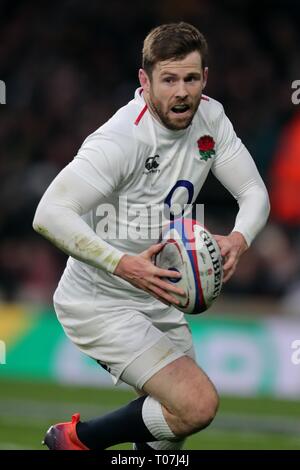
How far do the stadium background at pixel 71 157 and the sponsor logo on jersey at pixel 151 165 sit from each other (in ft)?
10.0

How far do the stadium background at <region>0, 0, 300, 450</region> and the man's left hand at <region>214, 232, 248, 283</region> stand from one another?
2732 millimetres

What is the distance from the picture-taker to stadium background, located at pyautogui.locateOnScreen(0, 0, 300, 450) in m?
11.7

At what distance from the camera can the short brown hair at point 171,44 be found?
21.4 feet

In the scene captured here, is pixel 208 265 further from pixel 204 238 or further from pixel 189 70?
pixel 189 70

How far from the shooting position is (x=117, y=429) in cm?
679

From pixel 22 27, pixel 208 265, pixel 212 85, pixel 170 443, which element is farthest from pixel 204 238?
pixel 22 27

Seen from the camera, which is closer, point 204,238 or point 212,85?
point 204,238

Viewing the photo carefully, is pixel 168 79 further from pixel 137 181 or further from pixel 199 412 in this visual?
pixel 199 412

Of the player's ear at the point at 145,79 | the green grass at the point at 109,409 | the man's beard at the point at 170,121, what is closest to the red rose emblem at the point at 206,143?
the man's beard at the point at 170,121

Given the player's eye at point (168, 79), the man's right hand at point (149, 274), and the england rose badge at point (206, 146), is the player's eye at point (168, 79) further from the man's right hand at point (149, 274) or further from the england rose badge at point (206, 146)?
the man's right hand at point (149, 274)

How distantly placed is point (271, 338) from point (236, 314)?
0.49m

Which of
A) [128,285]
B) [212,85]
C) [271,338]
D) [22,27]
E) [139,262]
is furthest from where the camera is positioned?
[22,27]

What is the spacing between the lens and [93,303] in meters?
6.85

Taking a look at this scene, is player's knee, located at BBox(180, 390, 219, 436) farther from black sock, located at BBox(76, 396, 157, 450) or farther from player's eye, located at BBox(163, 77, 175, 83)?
player's eye, located at BBox(163, 77, 175, 83)
